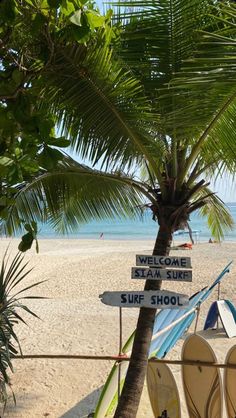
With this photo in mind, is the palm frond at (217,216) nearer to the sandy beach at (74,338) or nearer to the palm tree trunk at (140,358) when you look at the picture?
the palm tree trunk at (140,358)

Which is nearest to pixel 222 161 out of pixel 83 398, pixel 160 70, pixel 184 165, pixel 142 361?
pixel 184 165

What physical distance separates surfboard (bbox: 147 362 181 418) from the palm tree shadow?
3.43 feet

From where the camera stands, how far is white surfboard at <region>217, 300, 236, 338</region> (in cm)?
707

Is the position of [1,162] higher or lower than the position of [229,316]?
higher

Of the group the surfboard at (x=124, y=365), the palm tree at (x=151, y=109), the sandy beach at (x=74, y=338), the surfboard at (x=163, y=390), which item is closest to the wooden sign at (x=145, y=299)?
the palm tree at (x=151, y=109)

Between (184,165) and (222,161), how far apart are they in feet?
1.34

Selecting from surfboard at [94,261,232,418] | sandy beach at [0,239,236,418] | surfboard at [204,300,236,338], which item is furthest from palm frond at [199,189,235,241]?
sandy beach at [0,239,236,418]

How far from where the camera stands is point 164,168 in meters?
3.23

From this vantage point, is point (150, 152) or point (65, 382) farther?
point (65, 382)

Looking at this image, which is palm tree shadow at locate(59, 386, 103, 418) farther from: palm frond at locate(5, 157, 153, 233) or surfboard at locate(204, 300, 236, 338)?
surfboard at locate(204, 300, 236, 338)

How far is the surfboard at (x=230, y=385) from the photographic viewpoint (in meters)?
3.23

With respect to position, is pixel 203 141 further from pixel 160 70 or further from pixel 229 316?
pixel 229 316

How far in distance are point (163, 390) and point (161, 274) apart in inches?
53.4

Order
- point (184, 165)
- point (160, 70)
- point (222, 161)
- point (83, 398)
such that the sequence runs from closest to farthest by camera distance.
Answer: point (160, 70) → point (184, 165) → point (222, 161) → point (83, 398)
